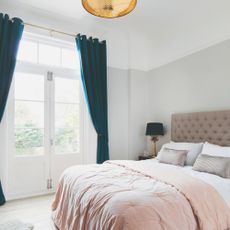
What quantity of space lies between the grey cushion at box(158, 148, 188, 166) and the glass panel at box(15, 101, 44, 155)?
2116 millimetres

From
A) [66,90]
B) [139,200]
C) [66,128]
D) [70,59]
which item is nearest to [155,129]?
[66,128]

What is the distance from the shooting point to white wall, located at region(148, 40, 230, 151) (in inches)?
129

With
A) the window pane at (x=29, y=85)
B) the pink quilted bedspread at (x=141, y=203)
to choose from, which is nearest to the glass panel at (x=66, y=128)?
the window pane at (x=29, y=85)

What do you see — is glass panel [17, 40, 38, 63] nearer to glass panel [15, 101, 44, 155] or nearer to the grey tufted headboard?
glass panel [15, 101, 44, 155]

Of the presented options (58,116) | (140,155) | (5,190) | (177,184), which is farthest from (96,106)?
(177,184)

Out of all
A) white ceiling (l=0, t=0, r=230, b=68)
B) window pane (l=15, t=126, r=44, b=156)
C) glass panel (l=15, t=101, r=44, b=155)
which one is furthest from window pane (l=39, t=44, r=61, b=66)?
window pane (l=15, t=126, r=44, b=156)

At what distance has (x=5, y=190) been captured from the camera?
337 centimetres

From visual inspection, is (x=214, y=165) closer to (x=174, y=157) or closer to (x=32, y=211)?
(x=174, y=157)

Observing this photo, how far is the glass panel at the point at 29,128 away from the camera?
11.6 feet

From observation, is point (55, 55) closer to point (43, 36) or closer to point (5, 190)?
point (43, 36)

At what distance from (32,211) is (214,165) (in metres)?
2.51

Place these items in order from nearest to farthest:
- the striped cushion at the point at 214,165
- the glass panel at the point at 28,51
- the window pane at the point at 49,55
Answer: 1. the striped cushion at the point at 214,165
2. the glass panel at the point at 28,51
3. the window pane at the point at 49,55

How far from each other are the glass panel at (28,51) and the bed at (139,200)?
222cm

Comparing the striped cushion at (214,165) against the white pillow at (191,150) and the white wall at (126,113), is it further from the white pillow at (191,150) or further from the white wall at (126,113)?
the white wall at (126,113)
